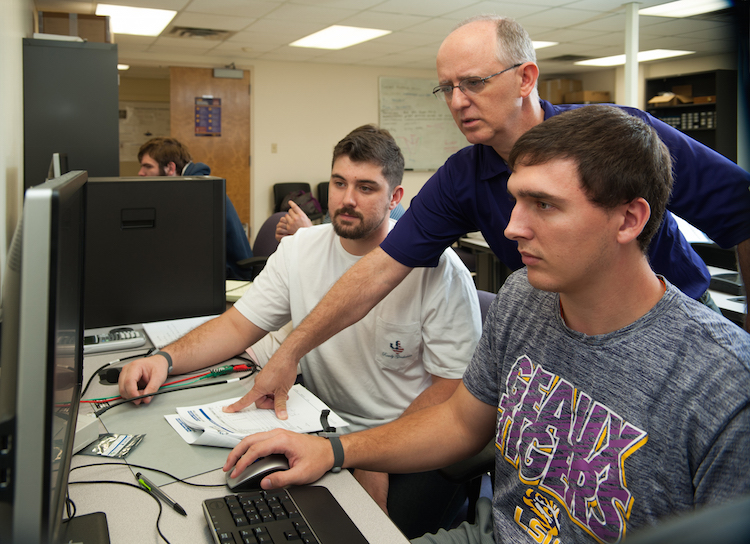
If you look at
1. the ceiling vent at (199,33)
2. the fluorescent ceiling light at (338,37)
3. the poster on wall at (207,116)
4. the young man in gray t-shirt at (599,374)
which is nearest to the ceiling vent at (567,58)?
the fluorescent ceiling light at (338,37)

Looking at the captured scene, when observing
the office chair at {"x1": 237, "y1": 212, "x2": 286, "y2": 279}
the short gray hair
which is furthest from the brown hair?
the short gray hair

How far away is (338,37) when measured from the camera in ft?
19.5

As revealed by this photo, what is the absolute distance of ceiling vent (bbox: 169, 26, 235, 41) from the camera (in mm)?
5430

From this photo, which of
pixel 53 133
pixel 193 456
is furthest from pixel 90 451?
pixel 53 133

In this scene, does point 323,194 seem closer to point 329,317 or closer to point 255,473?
point 329,317

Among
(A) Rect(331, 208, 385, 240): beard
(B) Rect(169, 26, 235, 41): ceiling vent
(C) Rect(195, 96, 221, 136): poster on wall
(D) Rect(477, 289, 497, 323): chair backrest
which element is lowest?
(D) Rect(477, 289, 497, 323): chair backrest

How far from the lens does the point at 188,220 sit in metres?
1.99

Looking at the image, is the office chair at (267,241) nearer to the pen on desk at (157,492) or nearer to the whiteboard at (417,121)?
the pen on desk at (157,492)

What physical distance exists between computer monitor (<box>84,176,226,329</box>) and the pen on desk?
40.9 inches

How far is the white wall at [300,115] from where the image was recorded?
716 cm

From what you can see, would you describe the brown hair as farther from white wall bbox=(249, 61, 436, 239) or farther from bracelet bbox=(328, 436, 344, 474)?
white wall bbox=(249, 61, 436, 239)

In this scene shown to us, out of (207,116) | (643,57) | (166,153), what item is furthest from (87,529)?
(643,57)

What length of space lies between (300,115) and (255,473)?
684 cm

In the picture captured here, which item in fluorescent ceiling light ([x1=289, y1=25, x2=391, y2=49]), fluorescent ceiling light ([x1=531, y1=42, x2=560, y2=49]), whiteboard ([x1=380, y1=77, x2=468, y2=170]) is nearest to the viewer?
fluorescent ceiling light ([x1=289, y1=25, x2=391, y2=49])
